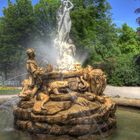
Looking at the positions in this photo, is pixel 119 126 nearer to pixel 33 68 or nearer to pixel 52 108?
pixel 52 108

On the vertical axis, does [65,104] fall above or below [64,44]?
below

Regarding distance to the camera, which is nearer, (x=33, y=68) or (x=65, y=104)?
(x=65, y=104)

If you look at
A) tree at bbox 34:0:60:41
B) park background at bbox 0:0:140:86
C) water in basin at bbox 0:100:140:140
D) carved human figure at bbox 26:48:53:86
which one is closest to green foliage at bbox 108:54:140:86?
park background at bbox 0:0:140:86

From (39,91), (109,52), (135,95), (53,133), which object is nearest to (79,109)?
(53,133)

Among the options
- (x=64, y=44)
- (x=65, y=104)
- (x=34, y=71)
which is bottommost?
(x=65, y=104)

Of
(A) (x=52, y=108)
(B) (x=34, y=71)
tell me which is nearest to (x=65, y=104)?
(A) (x=52, y=108)

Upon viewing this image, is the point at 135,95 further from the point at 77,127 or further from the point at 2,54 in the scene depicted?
the point at 2,54

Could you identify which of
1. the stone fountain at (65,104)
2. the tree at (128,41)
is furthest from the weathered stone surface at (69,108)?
the tree at (128,41)

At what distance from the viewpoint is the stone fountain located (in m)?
10.6

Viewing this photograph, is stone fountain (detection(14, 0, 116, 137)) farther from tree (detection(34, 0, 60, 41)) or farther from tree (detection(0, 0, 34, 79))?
tree (detection(34, 0, 60, 41))

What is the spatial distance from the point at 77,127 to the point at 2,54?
2368cm

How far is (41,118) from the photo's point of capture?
10.7 m

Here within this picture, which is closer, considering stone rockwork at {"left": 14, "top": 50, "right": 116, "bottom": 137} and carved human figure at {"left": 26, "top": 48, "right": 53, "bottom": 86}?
stone rockwork at {"left": 14, "top": 50, "right": 116, "bottom": 137}

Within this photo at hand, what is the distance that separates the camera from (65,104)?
10789 millimetres
